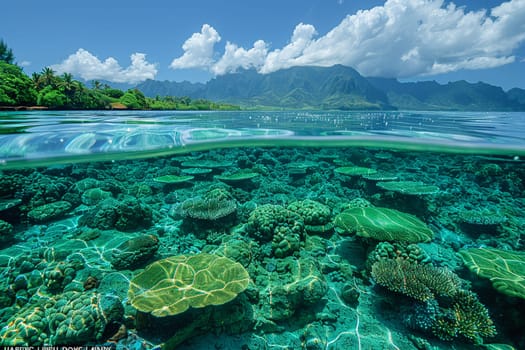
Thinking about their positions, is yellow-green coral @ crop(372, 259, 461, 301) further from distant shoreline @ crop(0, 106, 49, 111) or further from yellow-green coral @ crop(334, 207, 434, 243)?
distant shoreline @ crop(0, 106, 49, 111)

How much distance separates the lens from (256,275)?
5637mm

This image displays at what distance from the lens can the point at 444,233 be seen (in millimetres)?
8469

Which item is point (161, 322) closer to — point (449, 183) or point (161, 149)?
point (161, 149)

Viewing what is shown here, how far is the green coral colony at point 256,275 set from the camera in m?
4.19

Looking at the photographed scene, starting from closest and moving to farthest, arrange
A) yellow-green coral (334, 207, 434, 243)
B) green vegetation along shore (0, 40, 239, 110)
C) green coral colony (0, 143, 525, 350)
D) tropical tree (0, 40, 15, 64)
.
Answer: green coral colony (0, 143, 525, 350), yellow-green coral (334, 207, 434, 243), green vegetation along shore (0, 40, 239, 110), tropical tree (0, 40, 15, 64)

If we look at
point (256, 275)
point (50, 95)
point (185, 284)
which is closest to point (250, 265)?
point (256, 275)

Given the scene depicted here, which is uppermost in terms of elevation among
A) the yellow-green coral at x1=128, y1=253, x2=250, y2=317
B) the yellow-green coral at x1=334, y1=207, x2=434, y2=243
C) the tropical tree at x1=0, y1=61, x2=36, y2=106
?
the tropical tree at x1=0, y1=61, x2=36, y2=106

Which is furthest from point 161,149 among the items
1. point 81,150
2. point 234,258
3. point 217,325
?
point 217,325

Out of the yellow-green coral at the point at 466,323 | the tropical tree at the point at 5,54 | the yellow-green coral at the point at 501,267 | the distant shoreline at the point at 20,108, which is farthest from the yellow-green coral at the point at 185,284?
the tropical tree at the point at 5,54

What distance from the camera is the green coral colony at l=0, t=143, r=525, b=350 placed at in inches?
165

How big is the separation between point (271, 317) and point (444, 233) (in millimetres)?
8196

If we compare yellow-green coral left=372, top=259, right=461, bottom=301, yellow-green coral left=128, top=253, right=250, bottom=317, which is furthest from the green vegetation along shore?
yellow-green coral left=372, top=259, right=461, bottom=301

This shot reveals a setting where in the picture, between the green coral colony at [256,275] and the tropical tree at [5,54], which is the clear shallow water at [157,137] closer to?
the green coral colony at [256,275]

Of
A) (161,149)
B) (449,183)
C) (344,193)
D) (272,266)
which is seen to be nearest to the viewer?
(272,266)
